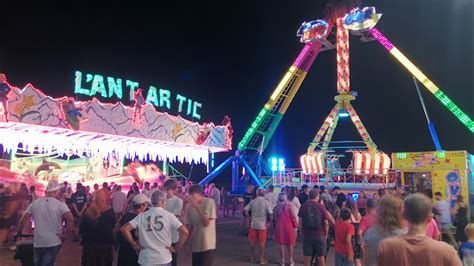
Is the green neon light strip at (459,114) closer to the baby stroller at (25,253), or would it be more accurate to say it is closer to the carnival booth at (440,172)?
the carnival booth at (440,172)

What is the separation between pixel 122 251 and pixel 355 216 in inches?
173

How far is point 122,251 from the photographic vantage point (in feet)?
18.9

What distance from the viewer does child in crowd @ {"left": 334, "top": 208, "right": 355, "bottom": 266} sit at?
21.0ft

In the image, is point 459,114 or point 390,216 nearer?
point 390,216

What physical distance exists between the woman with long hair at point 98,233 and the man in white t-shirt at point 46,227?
1.33ft

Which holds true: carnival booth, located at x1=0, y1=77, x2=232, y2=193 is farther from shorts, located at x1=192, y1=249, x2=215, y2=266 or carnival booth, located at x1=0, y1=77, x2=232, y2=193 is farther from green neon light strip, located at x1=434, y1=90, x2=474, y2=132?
green neon light strip, located at x1=434, y1=90, x2=474, y2=132

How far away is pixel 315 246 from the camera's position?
7828mm

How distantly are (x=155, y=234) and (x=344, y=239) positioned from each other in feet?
10.2

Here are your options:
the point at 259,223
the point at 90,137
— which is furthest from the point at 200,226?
the point at 90,137

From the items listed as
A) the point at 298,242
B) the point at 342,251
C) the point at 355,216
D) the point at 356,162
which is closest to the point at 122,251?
the point at 342,251

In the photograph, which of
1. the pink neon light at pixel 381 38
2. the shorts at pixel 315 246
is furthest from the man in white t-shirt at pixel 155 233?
the pink neon light at pixel 381 38

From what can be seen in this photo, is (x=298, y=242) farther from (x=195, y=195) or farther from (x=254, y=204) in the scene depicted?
(x=195, y=195)

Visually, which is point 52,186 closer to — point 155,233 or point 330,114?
point 155,233

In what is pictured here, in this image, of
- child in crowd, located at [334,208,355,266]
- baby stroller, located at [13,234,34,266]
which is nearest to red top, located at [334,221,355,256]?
child in crowd, located at [334,208,355,266]
